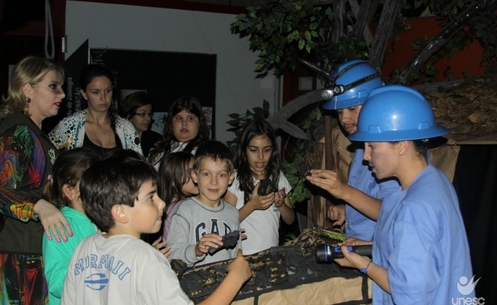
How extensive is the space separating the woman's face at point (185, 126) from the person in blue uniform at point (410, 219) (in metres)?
2.28

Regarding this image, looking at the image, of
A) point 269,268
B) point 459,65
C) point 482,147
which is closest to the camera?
point 269,268

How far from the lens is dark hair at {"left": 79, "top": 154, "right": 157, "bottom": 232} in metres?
2.08

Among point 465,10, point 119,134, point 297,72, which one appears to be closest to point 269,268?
point 119,134

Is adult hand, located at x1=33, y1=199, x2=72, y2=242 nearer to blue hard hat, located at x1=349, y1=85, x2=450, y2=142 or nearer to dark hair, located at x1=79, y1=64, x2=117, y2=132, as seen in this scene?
blue hard hat, located at x1=349, y1=85, x2=450, y2=142

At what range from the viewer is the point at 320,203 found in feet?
14.2

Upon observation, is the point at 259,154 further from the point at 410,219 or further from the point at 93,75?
the point at 410,219

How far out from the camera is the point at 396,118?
2.27m

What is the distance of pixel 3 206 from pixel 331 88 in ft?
6.34

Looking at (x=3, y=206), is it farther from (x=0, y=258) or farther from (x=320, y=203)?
(x=320, y=203)

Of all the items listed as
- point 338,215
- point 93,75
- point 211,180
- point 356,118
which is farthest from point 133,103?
point 356,118

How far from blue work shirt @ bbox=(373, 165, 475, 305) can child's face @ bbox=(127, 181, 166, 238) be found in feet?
3.08

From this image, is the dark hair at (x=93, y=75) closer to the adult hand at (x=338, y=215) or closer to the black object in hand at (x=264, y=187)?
the black object in hand at (x=264, y=187)

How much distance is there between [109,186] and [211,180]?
1210mm

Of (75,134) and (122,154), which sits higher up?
(75,134)
